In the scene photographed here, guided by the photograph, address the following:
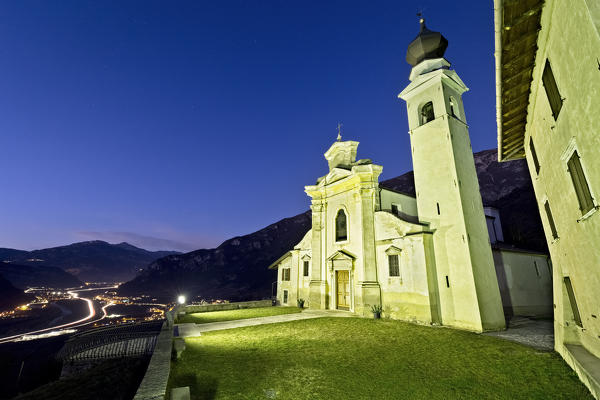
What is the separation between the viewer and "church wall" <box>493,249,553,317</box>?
17.9 metres

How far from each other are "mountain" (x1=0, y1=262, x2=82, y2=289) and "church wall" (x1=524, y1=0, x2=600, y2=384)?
17700 cm

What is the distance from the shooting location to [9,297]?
67.9 metres

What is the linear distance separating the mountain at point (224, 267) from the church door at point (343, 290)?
3400 inches

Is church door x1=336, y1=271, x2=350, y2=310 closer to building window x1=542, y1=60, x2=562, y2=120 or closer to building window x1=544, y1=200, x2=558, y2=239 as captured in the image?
building window x1=544, y1=200, x2=558, y2=239

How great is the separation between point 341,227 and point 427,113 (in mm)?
10467

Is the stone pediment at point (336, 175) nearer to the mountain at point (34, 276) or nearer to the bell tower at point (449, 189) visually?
the bell tower at point (449, 189)

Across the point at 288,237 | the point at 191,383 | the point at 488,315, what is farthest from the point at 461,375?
the point at 288,237

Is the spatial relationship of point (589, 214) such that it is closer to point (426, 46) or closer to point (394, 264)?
point (394, 264)

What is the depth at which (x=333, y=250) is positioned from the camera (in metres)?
21.3

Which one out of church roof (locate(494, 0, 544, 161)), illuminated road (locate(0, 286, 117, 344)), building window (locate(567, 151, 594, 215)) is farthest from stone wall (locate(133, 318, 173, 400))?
illuminated road (locate(0, 286, 117, 344))

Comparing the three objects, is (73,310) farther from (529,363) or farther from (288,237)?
(529,363)

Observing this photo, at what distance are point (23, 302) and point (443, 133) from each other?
10429 cm

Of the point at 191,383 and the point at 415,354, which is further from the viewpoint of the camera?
the point at 415,354

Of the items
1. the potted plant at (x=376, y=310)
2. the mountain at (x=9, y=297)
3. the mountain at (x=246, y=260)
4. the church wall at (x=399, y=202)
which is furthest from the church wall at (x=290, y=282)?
the mountain at (x=9, y=297)
